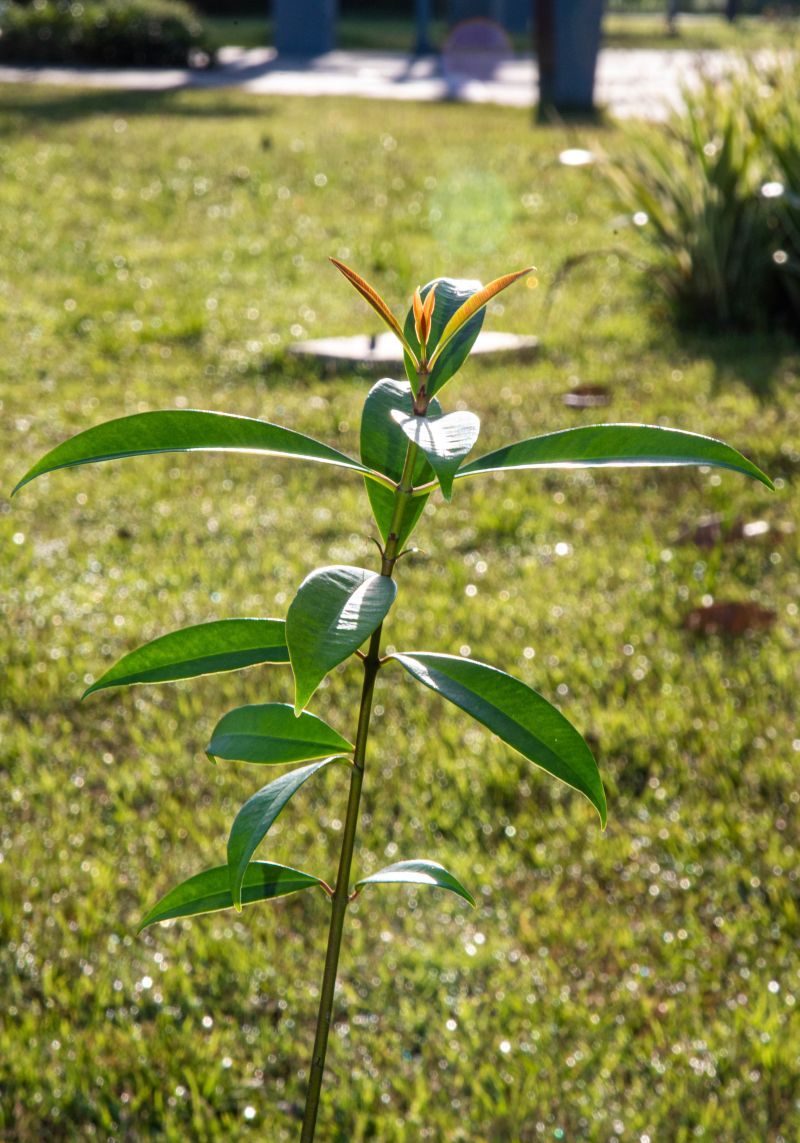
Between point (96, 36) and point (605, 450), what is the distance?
16.8 meters

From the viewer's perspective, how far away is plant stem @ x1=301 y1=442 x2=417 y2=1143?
33.1 inches

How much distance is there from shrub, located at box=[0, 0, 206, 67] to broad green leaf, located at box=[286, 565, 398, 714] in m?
16.7

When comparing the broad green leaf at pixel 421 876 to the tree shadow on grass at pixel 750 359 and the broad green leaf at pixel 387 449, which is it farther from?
the tree shadow on grass at pixel 750 359

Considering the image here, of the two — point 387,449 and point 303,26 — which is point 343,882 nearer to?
point 387,449

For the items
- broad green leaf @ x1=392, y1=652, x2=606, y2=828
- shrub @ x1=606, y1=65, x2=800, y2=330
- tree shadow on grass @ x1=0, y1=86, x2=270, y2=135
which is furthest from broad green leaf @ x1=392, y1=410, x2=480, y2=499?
tree shadow on grass @ x1=0, y1=86, x2=270, y2=135

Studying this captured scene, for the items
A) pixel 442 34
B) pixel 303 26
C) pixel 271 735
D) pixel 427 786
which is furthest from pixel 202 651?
pixel 442 34

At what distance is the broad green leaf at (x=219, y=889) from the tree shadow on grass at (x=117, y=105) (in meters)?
10.6

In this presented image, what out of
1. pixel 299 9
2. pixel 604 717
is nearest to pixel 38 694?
pixel 604 717

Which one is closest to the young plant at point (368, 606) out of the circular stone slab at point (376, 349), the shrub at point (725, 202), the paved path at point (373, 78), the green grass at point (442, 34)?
the circular stone slab at point (376, 349)

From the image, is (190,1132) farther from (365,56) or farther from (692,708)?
(365,56)

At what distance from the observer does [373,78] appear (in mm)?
16625

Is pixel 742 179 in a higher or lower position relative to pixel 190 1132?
higher

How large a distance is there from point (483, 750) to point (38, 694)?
981mm

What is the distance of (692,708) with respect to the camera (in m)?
2.79
